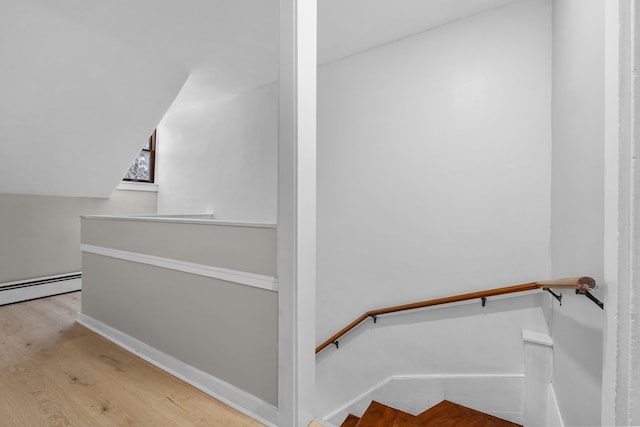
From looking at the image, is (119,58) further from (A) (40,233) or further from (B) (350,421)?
(B) (350,421)

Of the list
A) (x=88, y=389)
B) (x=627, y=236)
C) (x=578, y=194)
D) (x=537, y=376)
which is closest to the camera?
(x=627, y=236)

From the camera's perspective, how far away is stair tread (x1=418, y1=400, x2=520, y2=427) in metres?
2.07

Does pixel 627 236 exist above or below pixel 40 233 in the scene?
above

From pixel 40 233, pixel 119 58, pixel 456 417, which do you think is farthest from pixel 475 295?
pixel 40 233

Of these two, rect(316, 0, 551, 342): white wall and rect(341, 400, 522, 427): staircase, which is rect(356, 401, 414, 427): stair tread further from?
rect(316, 0, 551, 342): white wall

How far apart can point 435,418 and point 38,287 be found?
4.12 metres

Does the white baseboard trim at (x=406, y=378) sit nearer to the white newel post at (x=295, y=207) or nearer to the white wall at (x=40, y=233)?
the white newel post at (x=295, y=207)

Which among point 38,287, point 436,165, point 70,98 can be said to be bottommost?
point 38,287

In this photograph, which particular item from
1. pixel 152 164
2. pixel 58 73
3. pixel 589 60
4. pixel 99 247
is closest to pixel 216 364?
pixel 99 247

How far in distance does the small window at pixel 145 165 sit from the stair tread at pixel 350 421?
4.23 metres

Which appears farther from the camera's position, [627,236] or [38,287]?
[38,287]

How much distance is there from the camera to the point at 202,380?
5.31ft

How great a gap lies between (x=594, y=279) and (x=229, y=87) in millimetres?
3704

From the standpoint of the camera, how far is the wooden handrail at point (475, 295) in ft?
3.87
